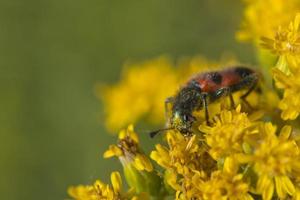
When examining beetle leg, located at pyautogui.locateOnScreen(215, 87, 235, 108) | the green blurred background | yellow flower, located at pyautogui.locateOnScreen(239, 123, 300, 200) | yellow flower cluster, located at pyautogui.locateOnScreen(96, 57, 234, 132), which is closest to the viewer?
yellow flower, located at pyautogui.locateOnScreen(239, 123, 300, 200)

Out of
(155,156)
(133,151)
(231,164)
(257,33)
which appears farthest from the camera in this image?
(257,33)

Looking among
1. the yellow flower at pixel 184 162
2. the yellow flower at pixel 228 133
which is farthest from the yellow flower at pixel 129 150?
the yellow flower at pixel 228 133

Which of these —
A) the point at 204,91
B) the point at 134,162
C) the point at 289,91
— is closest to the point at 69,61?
the point at 134,162

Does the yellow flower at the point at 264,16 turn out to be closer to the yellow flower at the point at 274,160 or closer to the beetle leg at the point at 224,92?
the beetle leg at the point at 224,92

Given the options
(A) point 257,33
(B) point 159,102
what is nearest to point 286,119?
(A) point 257,33

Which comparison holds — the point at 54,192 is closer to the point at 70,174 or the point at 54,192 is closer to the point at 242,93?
the point at 70,174

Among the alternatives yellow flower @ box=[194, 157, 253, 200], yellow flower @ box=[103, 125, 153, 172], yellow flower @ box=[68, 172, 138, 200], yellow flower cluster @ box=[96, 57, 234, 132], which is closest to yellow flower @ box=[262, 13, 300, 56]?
yellow flower @ box=[194, 157, 253, 200]

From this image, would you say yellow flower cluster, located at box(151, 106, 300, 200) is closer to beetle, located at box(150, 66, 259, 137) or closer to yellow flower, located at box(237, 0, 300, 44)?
beetle, located at box(150, 66, 259, 137)
